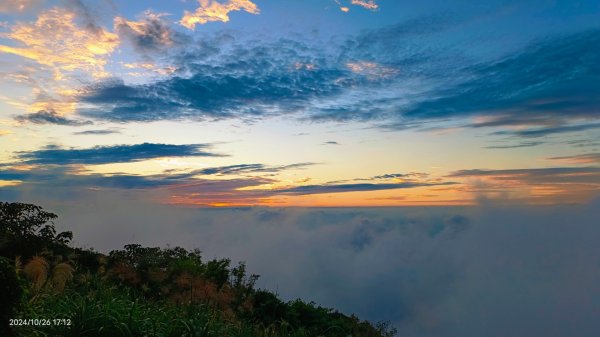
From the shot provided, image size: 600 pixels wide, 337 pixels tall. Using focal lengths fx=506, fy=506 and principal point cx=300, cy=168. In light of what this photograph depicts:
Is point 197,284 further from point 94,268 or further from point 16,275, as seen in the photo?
point 16,275

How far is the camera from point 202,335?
10.7 m

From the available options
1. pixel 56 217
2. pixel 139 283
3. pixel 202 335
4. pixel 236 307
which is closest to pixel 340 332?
pixel 236 307

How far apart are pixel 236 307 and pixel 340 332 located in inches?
156

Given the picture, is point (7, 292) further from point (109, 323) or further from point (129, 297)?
point (129, 297)

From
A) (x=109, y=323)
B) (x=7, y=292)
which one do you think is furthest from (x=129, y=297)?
(x=7, y=292)

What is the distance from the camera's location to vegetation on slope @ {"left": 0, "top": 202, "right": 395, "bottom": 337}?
10273 millimetres

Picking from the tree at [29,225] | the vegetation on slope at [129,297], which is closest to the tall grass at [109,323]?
the vegetation on slope at [129,297]

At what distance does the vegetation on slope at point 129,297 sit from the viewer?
10273 millimetres

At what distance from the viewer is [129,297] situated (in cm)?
1553

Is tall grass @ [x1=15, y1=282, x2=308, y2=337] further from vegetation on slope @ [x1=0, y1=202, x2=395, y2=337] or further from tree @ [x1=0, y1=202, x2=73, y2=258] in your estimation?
tree @ [x1=0, y1=202, x2=73, y2=258]

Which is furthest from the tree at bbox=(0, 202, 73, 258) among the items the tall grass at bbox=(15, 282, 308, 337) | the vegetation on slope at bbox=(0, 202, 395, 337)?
the tall grass at bbox=(15, 282, 308, 337)

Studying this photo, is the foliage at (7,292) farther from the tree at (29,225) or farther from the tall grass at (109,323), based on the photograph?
the tree at (29,225)

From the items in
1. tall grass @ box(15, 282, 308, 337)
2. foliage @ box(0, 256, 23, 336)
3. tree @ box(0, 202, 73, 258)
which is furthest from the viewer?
tree @ box(0, 202, 73, 258)

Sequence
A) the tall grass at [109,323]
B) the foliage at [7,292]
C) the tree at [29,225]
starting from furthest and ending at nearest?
the tree at [29,225]
the tall grass at [109,323]
the foliage at [7,292]
